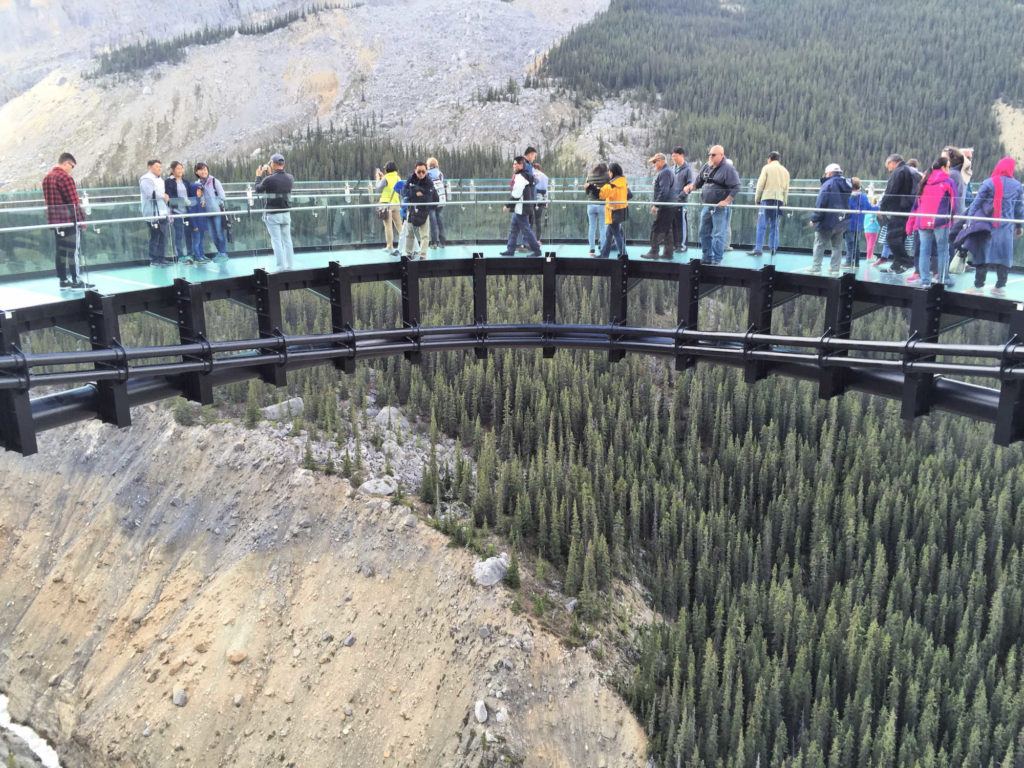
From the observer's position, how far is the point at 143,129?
3728 inches

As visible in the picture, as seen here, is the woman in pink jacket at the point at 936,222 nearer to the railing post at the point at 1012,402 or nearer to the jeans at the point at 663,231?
the railing post at the point at 1012,402

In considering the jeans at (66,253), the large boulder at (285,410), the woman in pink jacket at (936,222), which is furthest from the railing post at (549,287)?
the large boulder at (285,410)

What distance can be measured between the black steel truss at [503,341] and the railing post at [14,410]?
0.08ft

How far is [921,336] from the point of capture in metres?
19.2

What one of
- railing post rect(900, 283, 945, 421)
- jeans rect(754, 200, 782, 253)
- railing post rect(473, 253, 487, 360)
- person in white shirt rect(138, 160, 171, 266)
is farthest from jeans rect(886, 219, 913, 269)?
person in white shirt rect(138, 160, 171, 266)

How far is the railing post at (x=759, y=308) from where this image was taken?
21.6 meters

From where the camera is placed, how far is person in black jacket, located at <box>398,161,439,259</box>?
77.3 feet

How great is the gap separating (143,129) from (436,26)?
100ft

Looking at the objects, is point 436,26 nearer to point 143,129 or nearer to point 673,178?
point 143,129

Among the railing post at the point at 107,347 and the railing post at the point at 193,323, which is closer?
the railing post at the point at 107,347

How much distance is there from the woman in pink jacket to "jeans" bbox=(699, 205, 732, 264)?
387 cm

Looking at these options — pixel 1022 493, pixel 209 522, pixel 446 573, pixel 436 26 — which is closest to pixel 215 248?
pixel 446 573

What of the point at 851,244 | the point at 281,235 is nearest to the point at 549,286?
the point at 281,235

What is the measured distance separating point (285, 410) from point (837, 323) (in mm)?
28459
